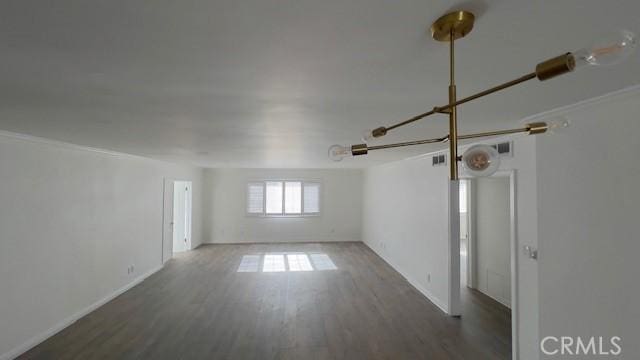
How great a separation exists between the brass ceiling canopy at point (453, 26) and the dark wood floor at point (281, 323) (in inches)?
123

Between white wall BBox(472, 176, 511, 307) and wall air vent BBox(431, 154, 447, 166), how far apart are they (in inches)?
36.4

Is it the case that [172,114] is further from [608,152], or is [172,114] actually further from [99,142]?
[608,152]

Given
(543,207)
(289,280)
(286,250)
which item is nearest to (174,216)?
(286,250)

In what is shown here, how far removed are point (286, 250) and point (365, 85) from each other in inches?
271

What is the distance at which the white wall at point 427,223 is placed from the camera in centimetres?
261

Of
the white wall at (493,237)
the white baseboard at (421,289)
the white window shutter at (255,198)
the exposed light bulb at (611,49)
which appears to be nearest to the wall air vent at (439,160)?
the white wall at (493,237)

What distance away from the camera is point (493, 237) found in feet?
15.3

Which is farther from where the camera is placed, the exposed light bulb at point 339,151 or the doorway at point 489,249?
the doorway at point 489,249

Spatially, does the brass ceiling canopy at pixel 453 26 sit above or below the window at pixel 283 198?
above

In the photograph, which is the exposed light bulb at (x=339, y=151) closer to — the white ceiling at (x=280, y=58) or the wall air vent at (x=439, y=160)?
the white ceiling at (x=280, y=58)

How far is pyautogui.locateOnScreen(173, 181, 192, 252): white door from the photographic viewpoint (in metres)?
7.53

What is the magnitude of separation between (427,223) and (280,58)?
4111mm

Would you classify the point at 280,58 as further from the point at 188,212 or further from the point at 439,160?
the point at 188,212

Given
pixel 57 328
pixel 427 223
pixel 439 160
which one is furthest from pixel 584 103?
pixel 57 328
